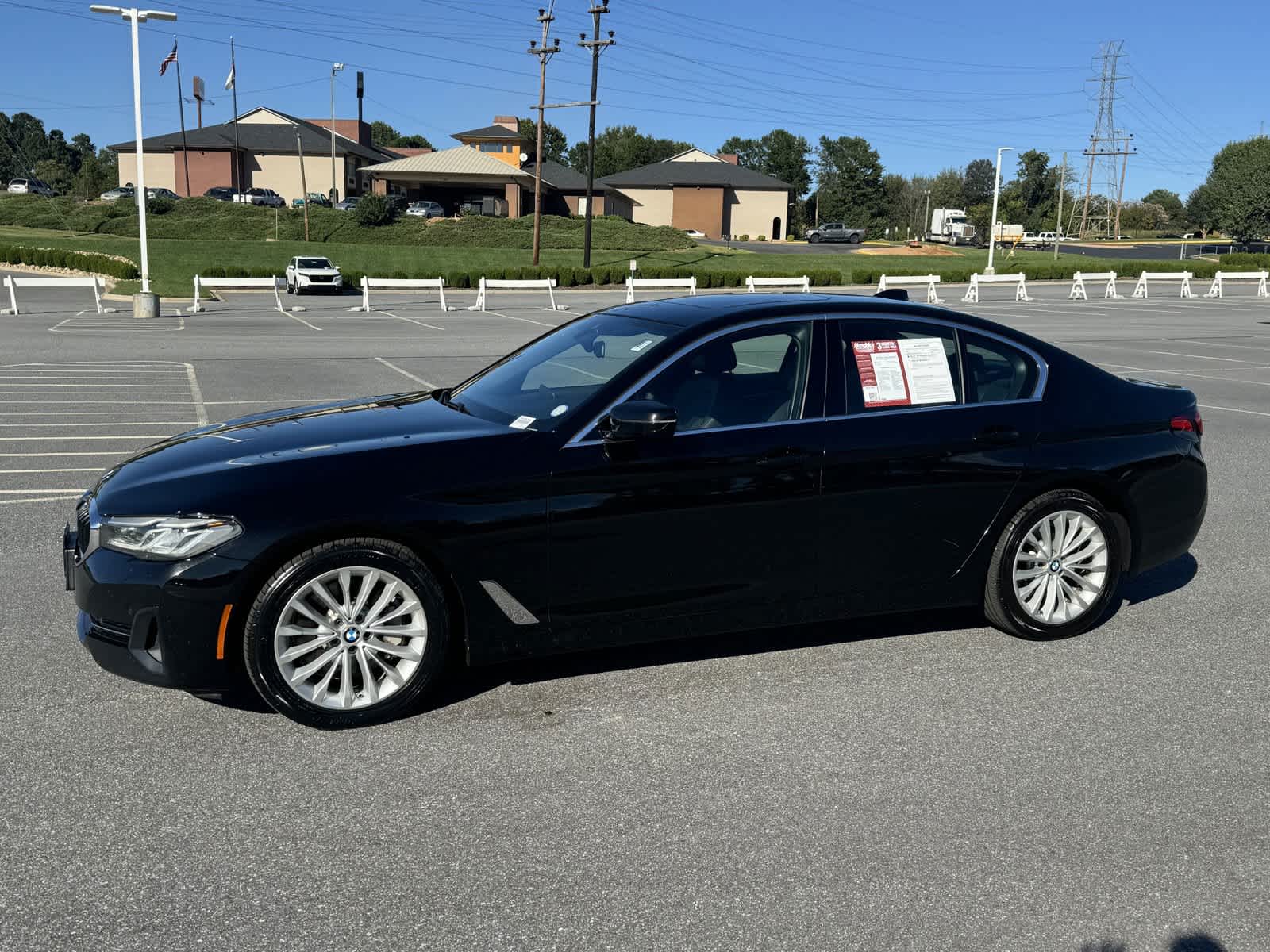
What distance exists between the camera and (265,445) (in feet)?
15.9

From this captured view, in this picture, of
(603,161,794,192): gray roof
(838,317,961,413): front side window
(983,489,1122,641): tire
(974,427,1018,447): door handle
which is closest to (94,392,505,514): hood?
(838,317,961,413): front side window

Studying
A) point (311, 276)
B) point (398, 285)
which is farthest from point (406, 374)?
point (311, 276)

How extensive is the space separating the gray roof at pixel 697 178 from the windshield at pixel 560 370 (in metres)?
88.2

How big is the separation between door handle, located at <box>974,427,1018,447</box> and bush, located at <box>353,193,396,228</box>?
68391 mm

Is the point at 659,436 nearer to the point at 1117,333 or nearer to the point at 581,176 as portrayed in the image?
the point at 1117,333

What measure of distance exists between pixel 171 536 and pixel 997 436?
3645mm

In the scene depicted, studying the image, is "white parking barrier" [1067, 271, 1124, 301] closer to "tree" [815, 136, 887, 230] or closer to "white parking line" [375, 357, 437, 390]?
"white parking line" [375, 357, 437, 390]

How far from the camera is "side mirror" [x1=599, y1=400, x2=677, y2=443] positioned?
460 centimetres

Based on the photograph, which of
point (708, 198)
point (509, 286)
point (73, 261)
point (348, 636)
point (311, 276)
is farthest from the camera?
point (708, 198)

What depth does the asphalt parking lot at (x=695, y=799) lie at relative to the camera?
3258mm

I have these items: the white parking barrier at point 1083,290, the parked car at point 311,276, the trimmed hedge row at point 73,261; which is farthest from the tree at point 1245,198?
the trimmed hedge row at point 73,261

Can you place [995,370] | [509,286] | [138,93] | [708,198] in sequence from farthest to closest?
[708,198], [509,286], [138,93], [995,370]

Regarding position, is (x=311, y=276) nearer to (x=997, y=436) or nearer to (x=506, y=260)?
(x=506, y=260)

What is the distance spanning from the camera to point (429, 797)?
3.94 meters
